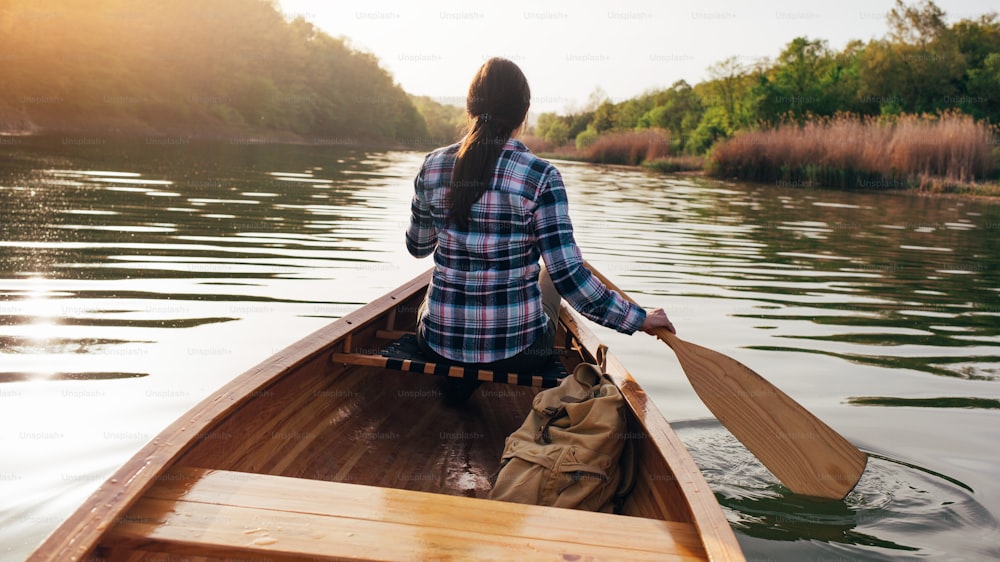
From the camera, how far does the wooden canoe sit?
156 cm

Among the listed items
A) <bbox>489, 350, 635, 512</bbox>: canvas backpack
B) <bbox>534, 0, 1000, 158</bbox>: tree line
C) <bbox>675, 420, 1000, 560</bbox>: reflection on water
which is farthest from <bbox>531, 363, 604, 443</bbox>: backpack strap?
<bbox>534, 0, 1000, 158</bbox>: tree line

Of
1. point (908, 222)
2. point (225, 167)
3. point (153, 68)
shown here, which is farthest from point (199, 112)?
point (908, 222)

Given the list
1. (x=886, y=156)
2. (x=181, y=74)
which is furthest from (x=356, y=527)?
(x=181, y=74)

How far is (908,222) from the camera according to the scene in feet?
41.8

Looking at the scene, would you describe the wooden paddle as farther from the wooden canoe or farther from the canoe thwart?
the canoe thwart

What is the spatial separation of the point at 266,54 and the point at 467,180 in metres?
56.7

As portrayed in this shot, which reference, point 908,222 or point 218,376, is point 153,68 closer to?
point 908,222

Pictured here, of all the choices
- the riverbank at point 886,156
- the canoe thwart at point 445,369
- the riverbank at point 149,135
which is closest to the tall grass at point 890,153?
the riverbank at point 886,156

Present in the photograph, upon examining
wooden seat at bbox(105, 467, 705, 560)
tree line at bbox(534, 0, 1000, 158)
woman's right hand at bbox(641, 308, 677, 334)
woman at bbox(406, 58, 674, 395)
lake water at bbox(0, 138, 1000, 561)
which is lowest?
lake water at bbox(0, 138, 1000, 561)

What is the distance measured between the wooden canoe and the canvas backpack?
0.25ft

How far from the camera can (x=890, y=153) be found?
60.6ft

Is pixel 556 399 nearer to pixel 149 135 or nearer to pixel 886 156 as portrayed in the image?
pixel 886 156

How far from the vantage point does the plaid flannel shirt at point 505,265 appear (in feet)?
8.36

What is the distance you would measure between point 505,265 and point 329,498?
3.65 ft
